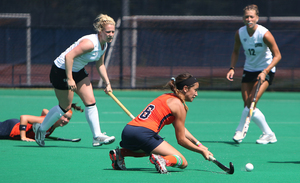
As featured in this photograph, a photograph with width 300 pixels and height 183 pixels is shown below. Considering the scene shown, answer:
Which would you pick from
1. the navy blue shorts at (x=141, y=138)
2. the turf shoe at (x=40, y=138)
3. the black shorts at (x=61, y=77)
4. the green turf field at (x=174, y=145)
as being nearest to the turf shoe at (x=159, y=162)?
the green turf field at (x=174, y=145)

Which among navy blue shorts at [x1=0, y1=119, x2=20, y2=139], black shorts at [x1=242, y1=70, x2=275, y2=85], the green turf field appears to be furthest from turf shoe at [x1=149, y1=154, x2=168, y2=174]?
navy blue shorts at [x1=0, y1=119, x2=20, y2=139]

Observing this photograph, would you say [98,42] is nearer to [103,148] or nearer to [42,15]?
[103,148]

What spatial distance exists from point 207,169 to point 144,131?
0.67 m

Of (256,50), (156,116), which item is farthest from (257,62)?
(156,116)

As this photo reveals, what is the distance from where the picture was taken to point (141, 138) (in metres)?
3.88

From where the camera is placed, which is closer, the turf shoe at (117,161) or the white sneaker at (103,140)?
the turf shoe at (117,161)

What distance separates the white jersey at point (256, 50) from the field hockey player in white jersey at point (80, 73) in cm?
173

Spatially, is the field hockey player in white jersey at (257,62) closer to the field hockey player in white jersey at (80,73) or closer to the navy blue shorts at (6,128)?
the field hockey player in white jersey at (80,73)

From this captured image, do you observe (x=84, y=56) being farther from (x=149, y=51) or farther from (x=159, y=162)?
(x=149, y=51)

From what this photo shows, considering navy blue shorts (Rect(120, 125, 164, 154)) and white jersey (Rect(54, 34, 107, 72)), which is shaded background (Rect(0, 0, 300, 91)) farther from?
navy blue shorts (Rect(120, 125, 164, 154))

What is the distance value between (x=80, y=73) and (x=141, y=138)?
5.34 feet

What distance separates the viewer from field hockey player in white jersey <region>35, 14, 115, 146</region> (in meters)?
4.95

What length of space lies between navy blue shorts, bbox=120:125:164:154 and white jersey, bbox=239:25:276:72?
7.39ft

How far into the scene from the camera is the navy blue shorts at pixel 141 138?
3.89m
